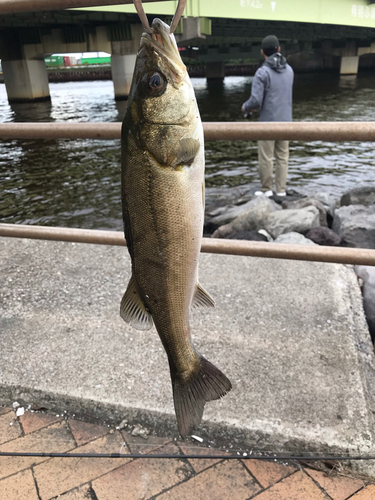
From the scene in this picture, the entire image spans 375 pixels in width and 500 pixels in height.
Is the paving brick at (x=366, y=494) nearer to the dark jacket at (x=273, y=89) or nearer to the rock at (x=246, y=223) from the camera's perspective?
the rock at (x=246, y=223)

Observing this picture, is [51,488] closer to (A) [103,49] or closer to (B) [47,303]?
(B) [47,303]

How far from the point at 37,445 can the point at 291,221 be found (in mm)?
5752

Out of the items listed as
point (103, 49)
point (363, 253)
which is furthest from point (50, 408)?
point (103, 49)

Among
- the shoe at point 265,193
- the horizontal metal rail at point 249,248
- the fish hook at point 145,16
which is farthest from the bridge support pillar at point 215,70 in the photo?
the fish hook at point 145,16

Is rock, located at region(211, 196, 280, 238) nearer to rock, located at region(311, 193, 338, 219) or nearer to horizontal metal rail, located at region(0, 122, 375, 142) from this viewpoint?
rock, located at region(311, 193, 338, 219)

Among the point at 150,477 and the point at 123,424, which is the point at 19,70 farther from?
the point at 150,477

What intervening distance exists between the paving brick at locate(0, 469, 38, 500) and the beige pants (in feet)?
24.2

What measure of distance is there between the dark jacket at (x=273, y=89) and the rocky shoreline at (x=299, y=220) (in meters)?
1.69

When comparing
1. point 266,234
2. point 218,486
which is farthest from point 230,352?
point 266,234

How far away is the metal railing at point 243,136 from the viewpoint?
1981mm

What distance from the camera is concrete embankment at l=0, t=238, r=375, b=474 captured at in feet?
6.91

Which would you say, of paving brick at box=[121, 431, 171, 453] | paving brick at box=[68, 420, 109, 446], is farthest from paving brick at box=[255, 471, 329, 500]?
paving brick at box=[68, 420, 109, 446]

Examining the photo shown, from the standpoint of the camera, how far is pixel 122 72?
2905 cm

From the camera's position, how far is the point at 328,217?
8492mm
